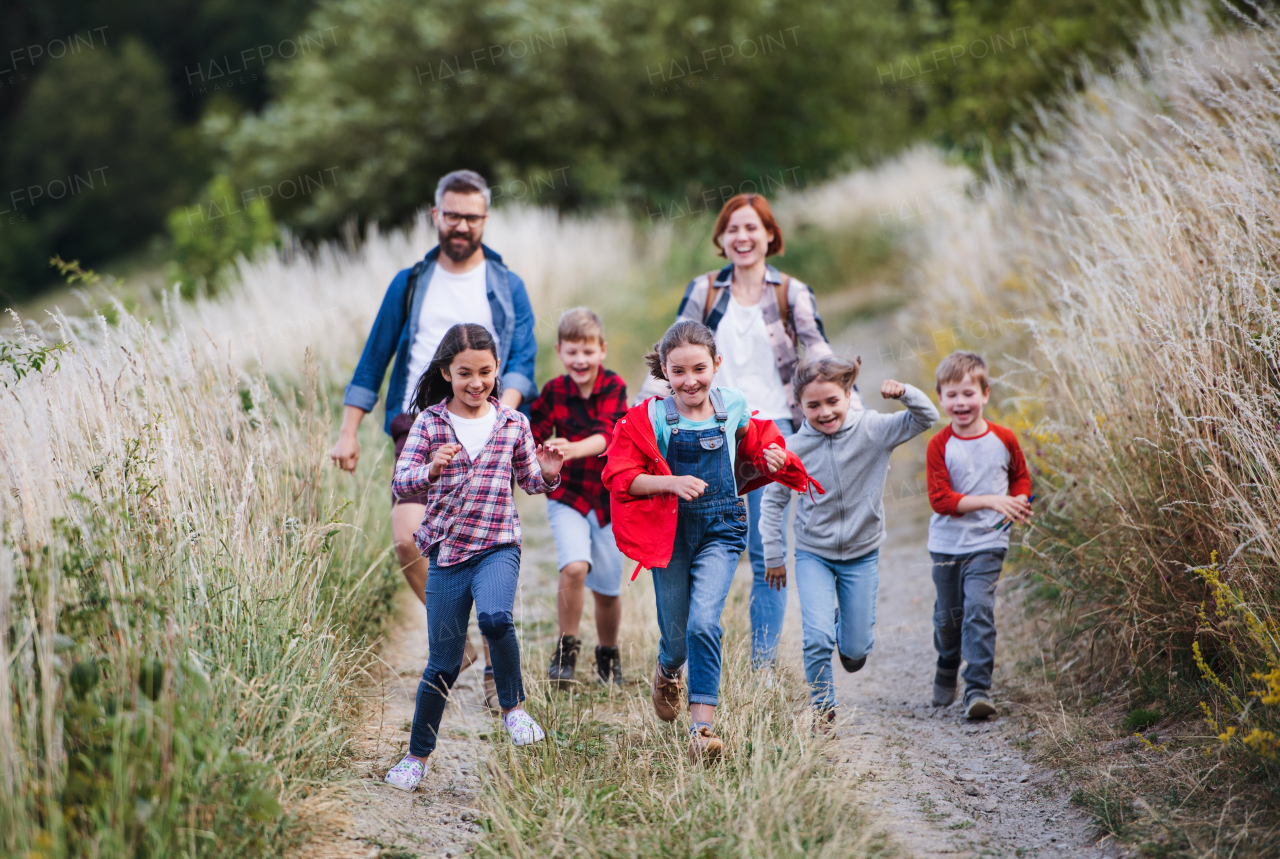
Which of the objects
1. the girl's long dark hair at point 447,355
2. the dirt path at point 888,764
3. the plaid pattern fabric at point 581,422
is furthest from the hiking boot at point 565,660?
the girl's long dark hair at point 447,355

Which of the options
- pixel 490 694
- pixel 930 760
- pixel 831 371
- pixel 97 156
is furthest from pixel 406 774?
pixel 97 156

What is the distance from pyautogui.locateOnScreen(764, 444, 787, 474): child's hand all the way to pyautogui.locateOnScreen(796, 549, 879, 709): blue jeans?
2.09 ft

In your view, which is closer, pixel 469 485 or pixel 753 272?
pixel 469 485

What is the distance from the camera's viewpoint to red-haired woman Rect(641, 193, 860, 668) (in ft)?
14.0

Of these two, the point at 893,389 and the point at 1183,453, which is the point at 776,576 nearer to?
the point at 893,389

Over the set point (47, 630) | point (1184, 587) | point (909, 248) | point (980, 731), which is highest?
point (909, 248)

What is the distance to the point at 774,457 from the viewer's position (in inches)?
130

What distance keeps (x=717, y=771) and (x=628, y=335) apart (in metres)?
7.77

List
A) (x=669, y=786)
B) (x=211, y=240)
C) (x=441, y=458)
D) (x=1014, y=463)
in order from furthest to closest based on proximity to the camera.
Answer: (x=211, y=240), (x=1014, y=463), (x=441, y=458), (x=669, y=786)

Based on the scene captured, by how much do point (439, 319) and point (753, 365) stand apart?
140 centimetres

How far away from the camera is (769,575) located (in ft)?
12.1

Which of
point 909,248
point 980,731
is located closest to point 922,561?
point 980,731

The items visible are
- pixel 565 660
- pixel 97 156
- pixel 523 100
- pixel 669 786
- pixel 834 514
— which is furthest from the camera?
pixel 97 156

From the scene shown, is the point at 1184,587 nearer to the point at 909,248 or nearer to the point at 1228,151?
the point at 1228,151
